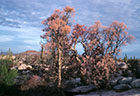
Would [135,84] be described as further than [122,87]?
No

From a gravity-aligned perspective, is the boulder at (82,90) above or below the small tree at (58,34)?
below

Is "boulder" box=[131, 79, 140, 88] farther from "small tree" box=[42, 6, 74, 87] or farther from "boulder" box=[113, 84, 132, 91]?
"small tree" box=[42, 6, 74, 87]

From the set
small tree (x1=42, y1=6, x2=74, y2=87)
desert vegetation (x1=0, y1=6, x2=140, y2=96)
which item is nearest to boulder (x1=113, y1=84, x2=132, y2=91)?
desert vegetation (x1=0, y1=6, x2=140, y2=96)

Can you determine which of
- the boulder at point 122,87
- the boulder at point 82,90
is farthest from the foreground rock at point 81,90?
the boulder at point 122,87

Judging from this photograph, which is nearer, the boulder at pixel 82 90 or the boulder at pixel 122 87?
the boulder at pixel 122 87

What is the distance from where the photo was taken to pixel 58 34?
27.7 ft

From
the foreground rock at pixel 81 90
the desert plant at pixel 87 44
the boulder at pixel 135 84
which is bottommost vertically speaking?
the foreground rock at pixel 81 90

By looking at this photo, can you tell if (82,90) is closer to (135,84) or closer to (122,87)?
(122,87)

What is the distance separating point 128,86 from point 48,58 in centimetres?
443

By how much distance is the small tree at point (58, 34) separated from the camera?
26.9ft

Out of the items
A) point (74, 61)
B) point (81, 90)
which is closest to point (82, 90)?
point (81, 90)

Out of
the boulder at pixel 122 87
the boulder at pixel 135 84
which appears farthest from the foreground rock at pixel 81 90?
the boulder at pixel 135 84

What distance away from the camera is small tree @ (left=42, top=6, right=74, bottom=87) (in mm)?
8188

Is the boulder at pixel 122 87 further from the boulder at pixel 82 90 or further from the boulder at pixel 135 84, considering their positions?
the boulder at pixel 82 90
